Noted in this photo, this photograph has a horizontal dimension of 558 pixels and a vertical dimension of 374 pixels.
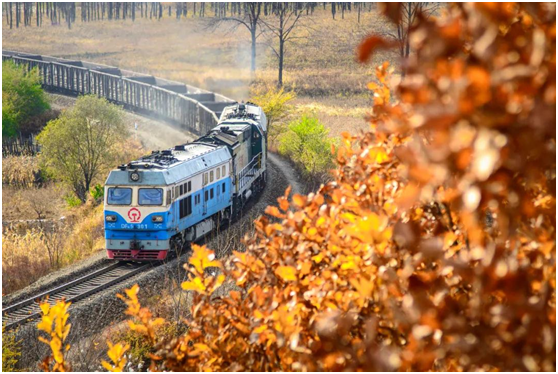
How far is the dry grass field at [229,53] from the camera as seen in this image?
66.8 metres

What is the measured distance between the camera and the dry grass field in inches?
2630

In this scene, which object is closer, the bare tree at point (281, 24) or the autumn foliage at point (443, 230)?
the autumn foliage at point (443, 230)

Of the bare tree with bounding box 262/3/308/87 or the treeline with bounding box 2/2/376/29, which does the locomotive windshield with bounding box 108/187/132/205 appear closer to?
the bare tree with bounding box 262/3/308/87

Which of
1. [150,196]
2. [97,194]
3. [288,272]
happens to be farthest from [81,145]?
[288,272]

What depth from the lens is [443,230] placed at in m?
3.81

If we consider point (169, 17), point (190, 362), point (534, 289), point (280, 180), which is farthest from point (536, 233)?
point (169, 17)

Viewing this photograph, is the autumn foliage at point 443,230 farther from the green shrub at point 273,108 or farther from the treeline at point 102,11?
the treeline at point 102,11

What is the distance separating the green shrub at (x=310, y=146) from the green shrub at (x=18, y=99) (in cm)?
2039

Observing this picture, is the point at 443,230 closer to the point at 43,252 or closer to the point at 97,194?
the point at 43,252

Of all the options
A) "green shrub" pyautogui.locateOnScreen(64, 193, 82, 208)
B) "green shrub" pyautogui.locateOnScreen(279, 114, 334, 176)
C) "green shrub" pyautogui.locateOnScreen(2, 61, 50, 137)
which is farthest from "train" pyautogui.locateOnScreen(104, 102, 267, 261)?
"green shrub" pyautogui.locateOnScreen(2, 61, 50, 137)

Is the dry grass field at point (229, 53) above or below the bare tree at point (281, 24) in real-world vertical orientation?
below

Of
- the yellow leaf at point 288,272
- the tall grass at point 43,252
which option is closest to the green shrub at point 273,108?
the tall grass at point 43,252

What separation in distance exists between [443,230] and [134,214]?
16.7 metres

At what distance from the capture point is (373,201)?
4117 mm
